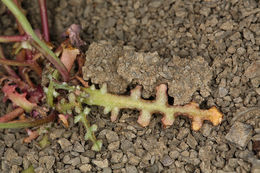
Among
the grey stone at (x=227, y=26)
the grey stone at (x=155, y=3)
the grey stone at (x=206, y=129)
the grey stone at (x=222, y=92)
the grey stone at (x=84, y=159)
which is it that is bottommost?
the grey stone at (x=84, y=159)

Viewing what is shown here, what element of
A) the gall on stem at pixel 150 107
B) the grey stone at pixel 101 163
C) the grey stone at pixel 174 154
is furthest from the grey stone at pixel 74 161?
the grey stone at pixel 174 154

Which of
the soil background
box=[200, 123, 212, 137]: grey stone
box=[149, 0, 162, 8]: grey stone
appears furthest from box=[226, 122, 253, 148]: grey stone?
box=[149, 0, 162, 8]: grey stone

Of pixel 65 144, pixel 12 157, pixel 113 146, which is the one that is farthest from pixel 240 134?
pixel 12 157

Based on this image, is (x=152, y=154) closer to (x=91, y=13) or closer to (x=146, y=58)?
(x=146, y=58)

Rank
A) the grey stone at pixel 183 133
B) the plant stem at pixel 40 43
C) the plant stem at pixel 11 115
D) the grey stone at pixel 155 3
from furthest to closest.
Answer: the grey stone at pixel 155 3 → the plant stem at pixel 11 115 → the grey stone at pixel 183 133 → the plant stem at pixel 40 43

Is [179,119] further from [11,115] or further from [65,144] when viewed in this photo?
[11,115]

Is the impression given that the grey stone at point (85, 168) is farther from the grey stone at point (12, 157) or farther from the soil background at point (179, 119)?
the grey stone at point (12, 157)
